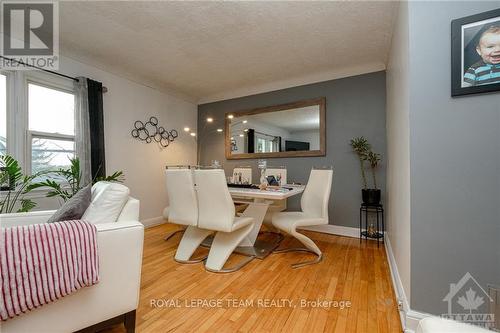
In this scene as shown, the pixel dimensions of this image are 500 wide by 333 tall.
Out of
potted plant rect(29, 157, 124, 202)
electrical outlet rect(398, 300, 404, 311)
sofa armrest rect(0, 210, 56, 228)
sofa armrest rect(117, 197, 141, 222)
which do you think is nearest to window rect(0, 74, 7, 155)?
potted plant rect(29, 157, 124, 202)

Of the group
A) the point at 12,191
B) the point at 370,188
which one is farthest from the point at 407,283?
the point at 12,191

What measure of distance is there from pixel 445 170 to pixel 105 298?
1927mm

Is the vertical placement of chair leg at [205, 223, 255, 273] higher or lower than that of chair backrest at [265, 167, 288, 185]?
lower

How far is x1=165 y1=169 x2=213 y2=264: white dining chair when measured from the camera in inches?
87.4

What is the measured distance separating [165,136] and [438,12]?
12.5 ft

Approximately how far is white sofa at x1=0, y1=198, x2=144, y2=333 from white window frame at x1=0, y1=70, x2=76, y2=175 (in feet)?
7.37

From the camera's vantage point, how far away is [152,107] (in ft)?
12.3

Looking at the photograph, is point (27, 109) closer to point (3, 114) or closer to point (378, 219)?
point (3, 114)

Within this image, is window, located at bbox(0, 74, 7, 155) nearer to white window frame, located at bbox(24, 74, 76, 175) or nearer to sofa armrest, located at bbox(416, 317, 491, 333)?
white window frame, located at bbox(24, 74, 76, 175)

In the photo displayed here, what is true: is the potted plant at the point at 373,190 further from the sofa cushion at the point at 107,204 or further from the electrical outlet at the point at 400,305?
the sofa cushion at the point at 107,204

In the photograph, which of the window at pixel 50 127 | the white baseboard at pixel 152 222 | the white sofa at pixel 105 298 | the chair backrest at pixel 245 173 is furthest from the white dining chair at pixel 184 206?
the window at pixel 50 127

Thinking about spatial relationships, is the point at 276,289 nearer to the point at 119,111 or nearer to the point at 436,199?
the point at 436,199

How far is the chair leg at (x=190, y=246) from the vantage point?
2.27 meters

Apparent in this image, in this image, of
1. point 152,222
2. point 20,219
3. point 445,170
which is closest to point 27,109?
point 20,219
